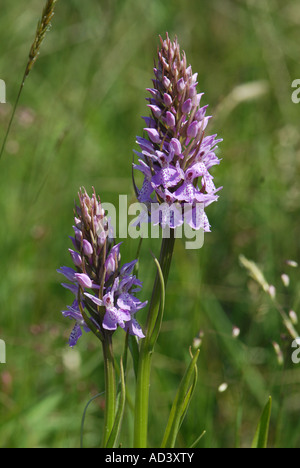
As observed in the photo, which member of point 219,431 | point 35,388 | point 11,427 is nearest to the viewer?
point 11,427

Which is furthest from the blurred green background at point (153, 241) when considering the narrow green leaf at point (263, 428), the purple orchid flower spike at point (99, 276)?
the purple orchid flower spike at point (99, 276)

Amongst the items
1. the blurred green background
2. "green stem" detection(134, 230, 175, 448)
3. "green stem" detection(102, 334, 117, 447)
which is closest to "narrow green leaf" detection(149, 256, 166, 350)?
"green stem" detection(134, 230, 175, 448)

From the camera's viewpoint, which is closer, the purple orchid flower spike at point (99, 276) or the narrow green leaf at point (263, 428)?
the purple orchid flower spike at point (99, 276)

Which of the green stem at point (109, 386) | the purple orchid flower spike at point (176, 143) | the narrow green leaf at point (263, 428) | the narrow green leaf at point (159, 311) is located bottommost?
the narrow green leaf at point (263, 428)

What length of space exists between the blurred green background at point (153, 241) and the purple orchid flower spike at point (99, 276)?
0.77m

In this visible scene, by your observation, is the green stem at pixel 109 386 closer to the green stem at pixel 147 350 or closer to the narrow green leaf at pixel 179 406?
the green stem at pixel 147 350

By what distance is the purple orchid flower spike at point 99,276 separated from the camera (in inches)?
64.2

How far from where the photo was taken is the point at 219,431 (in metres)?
2.81

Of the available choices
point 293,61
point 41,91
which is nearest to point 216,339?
point 41,91

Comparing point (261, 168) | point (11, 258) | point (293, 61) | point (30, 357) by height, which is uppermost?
point (293, 61)

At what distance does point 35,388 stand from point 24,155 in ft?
6.65

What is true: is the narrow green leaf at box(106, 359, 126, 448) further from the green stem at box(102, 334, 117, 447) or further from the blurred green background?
the blurred green background

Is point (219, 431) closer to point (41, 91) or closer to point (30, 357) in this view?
point (30, 357)

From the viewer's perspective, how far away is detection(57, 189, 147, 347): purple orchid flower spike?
5.35 feet
